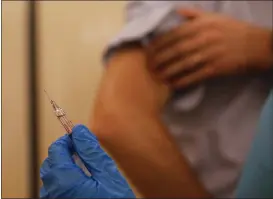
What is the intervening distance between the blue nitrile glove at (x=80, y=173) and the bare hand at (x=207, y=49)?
0.36 m

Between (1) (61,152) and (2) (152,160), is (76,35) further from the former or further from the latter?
(1) (61,152)

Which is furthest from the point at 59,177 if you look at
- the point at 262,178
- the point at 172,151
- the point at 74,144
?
the point at 172,151

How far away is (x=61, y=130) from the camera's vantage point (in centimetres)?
43

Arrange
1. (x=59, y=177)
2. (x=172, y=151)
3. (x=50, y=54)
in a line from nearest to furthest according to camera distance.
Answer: (x=59, y=177)
(x=172, y=151)
(x=50, y=54)

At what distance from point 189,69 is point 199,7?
108 mm

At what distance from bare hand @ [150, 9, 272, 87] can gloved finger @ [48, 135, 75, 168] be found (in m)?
0.36

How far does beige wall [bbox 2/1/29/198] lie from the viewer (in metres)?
0.53

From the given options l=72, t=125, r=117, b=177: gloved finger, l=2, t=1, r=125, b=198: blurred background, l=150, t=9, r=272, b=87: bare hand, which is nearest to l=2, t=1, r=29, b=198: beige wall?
l=2, t=1, r=125, b=198: blurred background

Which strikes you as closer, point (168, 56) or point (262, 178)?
point (262, 178)

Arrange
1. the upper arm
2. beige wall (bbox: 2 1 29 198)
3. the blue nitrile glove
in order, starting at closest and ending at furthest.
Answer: the blue nitrile glove → beige wall (bbox: 2 1 29 198) → the upper arm

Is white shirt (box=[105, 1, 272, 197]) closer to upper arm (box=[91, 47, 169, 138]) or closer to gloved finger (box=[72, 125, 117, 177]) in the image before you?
upper arm (box=[91, 47, 169, 138])

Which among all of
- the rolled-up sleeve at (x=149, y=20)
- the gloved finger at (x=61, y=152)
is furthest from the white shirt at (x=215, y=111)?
the gloved finger at (x=61, y=152)

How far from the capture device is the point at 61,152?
0.37 meters

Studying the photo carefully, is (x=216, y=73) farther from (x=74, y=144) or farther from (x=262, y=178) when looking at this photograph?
(x=74, y=144)
